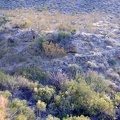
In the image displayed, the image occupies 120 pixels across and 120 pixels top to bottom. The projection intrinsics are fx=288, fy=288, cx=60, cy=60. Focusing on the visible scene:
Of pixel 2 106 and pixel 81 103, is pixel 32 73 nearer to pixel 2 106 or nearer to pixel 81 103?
pixel 81 103

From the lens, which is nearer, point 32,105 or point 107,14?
point 32,105

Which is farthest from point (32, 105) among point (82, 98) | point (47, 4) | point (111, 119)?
point (47, 4)

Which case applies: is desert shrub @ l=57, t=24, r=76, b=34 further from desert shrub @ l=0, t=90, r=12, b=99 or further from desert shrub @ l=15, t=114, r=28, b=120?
desert shrub @ l=15, t=114, r=28, b=120

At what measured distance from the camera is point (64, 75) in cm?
1105

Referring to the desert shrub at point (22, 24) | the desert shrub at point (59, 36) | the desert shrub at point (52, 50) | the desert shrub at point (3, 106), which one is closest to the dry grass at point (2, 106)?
the desert shrub at point (3, 106)

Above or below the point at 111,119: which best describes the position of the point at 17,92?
above

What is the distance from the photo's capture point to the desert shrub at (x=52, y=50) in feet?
41.4

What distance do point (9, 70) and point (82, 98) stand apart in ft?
12.1

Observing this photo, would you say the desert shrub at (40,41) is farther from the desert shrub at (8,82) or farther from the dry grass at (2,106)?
the dry grass at (2,106)

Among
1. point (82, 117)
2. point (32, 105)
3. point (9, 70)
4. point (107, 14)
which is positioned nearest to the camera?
point (82, 117)

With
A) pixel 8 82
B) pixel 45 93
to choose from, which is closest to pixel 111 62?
pixel 45 93

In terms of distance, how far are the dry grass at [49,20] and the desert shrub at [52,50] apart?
7.72 feet

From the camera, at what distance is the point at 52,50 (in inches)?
499

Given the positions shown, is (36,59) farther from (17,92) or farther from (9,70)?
(17,92)
